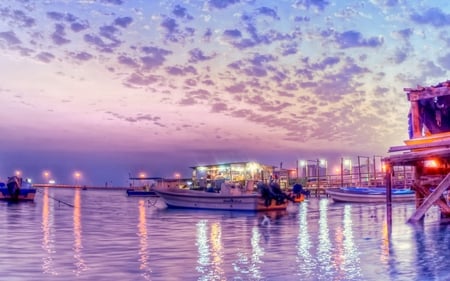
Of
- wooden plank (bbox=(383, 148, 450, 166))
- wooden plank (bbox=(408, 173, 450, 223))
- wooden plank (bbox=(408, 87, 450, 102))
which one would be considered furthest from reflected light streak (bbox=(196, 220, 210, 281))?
wooden plank (bbox=(408, 87, 450, 102))

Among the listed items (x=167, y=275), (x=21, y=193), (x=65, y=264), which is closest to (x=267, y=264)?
(x=167, y=275)

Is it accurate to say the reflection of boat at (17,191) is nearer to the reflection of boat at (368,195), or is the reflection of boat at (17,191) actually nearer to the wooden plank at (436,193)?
the reflection of boat at (368,195)

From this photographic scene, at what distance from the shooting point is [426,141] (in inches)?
1053

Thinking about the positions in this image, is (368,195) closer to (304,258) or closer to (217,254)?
(217,254)

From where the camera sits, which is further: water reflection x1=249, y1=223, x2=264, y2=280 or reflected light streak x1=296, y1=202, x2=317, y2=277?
reflected light streak x1=296, y1=202, x2=317, y2=277

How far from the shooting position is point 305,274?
41.2 ft

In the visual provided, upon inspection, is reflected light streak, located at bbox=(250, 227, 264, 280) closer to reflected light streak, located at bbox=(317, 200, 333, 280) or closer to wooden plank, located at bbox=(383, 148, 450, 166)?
reflected light streak, located at bbox=(317, 200, 333, 280)

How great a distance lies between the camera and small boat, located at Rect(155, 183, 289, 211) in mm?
45188

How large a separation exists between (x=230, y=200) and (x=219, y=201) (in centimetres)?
114

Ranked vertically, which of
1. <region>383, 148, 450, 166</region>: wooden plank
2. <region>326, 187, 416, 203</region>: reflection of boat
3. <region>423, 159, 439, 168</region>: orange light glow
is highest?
<region>383, 148, 450, 166</region>: wooden plank

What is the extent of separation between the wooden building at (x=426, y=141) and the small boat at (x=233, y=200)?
729 inches

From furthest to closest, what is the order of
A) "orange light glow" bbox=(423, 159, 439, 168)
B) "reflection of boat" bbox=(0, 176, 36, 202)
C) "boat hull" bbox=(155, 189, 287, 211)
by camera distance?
"reflection of boat" bbox=(0, 176, 36, 202) < "boat hull" bbox=(155, 189, 287, 211) < "orange light glow" bbox=(423, 159, 439, 168)

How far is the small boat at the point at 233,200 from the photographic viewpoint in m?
45.2

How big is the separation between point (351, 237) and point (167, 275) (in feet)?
36.2
